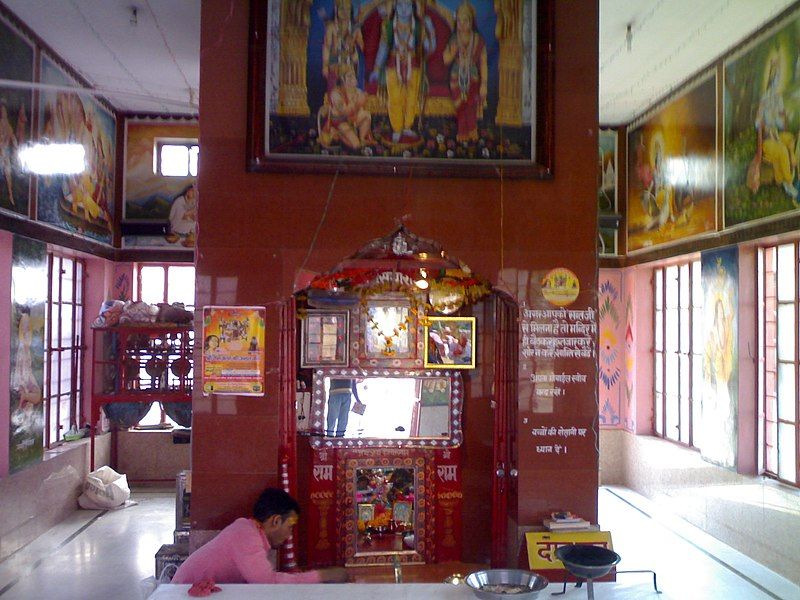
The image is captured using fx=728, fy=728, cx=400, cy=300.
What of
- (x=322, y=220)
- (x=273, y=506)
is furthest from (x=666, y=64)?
(x=273, y=506)

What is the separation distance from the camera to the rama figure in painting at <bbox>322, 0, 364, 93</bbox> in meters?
5.05

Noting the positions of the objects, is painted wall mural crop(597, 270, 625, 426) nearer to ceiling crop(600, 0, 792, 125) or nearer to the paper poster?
ceiling crop(600, 0, 792, 125)

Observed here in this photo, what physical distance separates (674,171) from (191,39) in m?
5.44

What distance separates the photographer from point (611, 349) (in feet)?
32.6

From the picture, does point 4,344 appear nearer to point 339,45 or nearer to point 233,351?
point 233,351

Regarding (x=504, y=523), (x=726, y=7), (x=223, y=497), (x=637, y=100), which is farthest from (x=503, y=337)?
(x=637, y=100)

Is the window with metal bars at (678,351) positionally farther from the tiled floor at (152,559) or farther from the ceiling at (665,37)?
the ceiling at (665,37)

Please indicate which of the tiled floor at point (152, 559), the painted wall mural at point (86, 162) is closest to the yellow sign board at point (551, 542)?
the tiled floor at point (152, 559)

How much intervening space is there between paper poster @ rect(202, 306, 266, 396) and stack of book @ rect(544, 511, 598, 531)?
7.04 ft

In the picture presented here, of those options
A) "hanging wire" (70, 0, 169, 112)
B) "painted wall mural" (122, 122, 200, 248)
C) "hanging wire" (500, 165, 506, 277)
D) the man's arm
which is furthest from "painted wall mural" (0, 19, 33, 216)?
"hanging wire" (500, 165, 506, 277)

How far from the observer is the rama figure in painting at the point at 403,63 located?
16.6 ft

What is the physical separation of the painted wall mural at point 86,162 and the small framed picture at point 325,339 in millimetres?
3338

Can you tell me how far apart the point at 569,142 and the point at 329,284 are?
2.11 m

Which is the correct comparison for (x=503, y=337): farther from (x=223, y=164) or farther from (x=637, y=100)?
(x=637, y=100)
